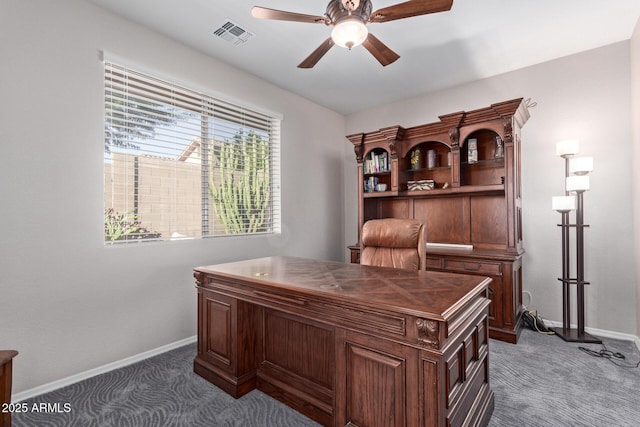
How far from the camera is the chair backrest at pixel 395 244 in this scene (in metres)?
2.33

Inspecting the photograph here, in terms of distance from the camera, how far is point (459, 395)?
4.42 feet

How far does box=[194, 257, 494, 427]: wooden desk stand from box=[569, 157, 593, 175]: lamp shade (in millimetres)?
1856

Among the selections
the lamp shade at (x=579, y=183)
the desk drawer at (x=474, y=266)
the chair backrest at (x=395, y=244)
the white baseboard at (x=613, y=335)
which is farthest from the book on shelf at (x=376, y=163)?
the white baseboard at (x=613, y=335)

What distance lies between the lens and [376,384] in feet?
4.29

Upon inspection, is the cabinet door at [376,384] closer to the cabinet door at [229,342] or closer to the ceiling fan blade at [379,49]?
the cabinet door at [229,342]

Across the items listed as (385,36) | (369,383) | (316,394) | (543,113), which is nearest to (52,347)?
(316,394)

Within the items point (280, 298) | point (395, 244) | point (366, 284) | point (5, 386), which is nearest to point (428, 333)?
point (366, 284)

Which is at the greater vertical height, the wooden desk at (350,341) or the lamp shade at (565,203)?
the lamp shade at (565,203)

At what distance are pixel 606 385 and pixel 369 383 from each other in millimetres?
1894

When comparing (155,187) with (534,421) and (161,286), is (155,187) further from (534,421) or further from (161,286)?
(534,421)

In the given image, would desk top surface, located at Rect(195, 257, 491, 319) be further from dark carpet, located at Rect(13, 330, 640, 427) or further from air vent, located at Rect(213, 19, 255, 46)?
air vent, located at Rect(213, 19, 255, 46)

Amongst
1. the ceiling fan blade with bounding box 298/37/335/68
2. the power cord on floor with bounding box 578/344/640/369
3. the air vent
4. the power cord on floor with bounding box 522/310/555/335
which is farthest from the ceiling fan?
the power cord on floor with bounding box 522/310/555/335

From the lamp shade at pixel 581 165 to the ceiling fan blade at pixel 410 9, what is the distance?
2002 millimetres

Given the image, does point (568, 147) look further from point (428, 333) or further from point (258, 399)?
point (258, 399)
